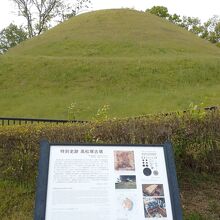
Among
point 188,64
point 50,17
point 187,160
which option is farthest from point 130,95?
point 50,17

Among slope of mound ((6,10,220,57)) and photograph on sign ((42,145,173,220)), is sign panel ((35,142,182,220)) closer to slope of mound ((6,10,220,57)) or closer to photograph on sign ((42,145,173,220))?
photograph on sign ((42,145,173,220))

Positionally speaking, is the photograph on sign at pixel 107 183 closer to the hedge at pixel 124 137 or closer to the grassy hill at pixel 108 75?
the hedge at pixel 124 137

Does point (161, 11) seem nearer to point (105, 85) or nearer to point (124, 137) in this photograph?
point (105, 85)

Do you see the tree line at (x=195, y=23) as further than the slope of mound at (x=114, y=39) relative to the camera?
Yes

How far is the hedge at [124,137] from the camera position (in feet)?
16.3

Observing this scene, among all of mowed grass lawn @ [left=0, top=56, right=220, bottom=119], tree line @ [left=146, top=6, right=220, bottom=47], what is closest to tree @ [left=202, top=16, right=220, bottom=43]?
tree line @ [left=146, top=6, right=220, bottom=47]

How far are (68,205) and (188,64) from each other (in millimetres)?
17881

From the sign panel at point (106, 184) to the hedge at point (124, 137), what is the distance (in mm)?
1834

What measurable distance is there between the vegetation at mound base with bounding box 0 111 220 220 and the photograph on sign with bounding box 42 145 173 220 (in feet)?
6.08

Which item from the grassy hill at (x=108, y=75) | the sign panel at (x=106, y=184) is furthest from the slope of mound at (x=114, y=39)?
the sign panel at (x=106, y=184)

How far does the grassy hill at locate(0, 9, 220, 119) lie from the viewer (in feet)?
48.0

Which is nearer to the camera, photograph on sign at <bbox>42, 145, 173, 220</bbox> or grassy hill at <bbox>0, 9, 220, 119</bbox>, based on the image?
photograph on sign at <bbox>42, 145, 173, 220</bbox>

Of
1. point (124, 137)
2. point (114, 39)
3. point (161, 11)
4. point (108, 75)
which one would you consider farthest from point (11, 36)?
point (124, 137)

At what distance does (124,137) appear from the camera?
4969 mm
